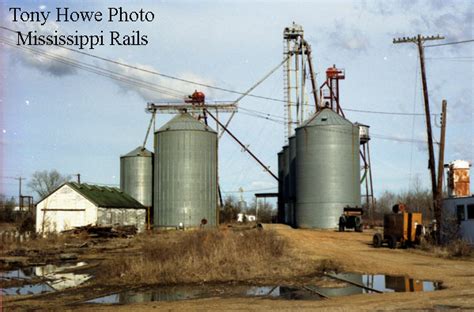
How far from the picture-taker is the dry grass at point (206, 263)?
56.1 feet

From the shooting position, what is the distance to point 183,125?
53.1 meters

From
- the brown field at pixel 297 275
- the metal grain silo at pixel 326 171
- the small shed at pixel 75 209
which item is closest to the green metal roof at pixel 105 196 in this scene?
the small shed at pixel 75 209

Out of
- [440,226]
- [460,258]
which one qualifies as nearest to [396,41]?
[440,226]

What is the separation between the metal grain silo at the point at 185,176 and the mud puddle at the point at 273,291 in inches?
1366

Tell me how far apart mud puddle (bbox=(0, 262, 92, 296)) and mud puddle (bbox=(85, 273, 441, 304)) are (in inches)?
120

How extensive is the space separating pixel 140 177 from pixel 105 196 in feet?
19.3

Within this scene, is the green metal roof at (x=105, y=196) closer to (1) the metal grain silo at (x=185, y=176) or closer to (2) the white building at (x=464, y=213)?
(1) the metal grain silo at (x=185, y=176)

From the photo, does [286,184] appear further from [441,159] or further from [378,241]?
[441,159]

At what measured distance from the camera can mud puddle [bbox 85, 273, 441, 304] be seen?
1389cm

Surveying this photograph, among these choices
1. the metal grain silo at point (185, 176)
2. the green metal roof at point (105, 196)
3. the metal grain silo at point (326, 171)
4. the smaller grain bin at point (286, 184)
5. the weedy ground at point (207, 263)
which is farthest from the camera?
the smaller grain bin at point (286, 184)

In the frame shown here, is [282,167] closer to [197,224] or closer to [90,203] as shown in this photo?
[197,224]

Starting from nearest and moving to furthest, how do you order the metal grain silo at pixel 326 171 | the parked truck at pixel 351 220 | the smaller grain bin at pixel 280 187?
the parked truck at pixel 351 220, the metal grain silo at pixel 326 171, the smaller grain bin at pixel 280 187

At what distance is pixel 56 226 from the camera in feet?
153

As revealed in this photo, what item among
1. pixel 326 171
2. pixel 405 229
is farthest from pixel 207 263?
pixel 326 171
